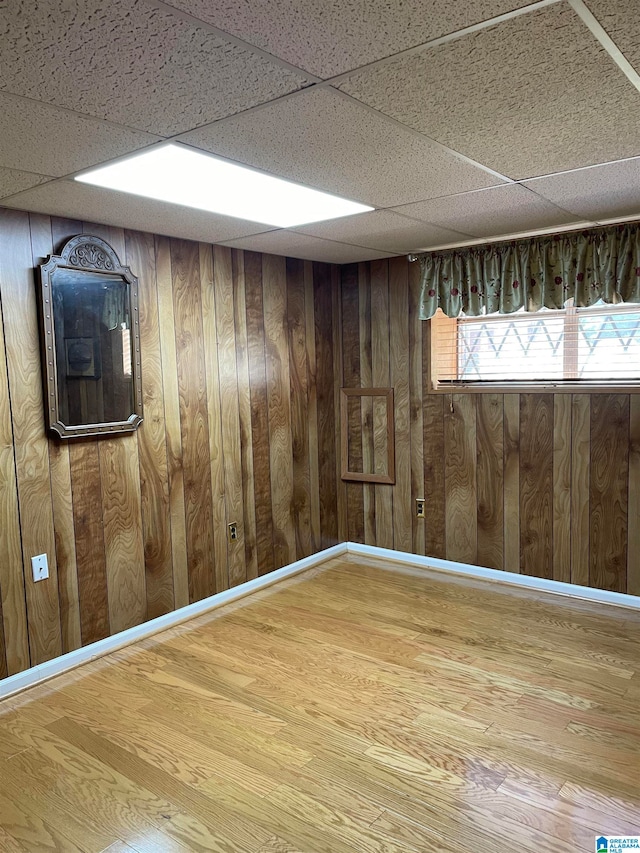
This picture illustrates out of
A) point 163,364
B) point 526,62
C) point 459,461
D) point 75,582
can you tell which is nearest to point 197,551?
point 75,582

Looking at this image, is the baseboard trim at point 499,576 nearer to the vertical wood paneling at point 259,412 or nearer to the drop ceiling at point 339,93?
the vertical wood paneling at point 259,412

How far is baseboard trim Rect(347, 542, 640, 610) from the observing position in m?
3.67

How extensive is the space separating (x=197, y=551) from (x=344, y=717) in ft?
4.77

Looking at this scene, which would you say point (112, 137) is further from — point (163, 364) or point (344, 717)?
point (344, 717)

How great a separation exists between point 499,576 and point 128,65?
3534mm

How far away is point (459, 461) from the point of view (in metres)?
4.20

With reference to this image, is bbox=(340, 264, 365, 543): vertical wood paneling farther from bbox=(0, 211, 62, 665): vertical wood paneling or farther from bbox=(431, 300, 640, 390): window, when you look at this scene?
bbox=(0, 211, 62, 665): vertical wood paneling

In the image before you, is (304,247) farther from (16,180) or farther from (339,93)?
(339,93)

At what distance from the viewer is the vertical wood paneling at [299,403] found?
4.27 m

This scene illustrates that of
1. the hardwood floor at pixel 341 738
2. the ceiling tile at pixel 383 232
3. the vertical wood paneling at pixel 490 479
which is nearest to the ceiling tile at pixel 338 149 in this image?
the ceiling tile at pixel 383 232

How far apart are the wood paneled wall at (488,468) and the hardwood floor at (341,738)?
0.42 metres

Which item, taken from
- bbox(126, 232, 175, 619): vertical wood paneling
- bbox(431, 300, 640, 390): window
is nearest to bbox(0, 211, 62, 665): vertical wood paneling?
bbox(126, 232, 175, 619): vertical wood paneling

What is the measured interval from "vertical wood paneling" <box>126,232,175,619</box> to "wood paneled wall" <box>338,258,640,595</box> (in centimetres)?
158

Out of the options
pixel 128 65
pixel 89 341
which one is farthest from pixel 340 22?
pixel 89 341
